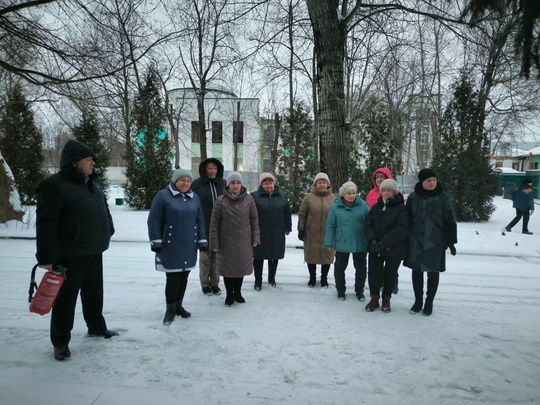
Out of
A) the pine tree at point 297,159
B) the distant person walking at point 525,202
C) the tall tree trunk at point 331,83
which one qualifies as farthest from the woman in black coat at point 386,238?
the pine tree at point 297,159

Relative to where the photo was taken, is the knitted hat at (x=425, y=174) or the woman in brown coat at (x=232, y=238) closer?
the knitted hat at (x=425, y=174)

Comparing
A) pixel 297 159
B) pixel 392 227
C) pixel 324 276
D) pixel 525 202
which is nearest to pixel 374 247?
pixel 392 227

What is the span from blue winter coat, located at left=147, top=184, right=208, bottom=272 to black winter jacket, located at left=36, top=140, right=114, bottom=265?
0.56m

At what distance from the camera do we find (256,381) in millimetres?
2816

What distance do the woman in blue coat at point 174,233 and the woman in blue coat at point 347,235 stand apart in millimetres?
1977

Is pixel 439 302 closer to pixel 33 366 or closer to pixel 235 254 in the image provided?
pixel 235 254

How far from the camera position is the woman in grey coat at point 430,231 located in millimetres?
4141

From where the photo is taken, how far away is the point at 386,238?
4242 millimetres

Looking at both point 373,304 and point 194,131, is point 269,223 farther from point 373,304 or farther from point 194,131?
point 194,131

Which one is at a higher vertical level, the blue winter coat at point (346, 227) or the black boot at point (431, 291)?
the blue winter coat at point (346, 227)

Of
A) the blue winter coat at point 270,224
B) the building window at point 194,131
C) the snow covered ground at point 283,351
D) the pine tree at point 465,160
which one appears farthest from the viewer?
the building window at point 194,131

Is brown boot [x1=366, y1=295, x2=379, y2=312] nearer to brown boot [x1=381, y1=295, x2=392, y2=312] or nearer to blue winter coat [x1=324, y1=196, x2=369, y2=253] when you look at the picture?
brown boot [x1=381, y1=295, x2=392, y2=312]

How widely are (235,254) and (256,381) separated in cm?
181

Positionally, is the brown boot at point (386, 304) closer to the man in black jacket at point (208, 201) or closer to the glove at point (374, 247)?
the glove at point (374, 247)
